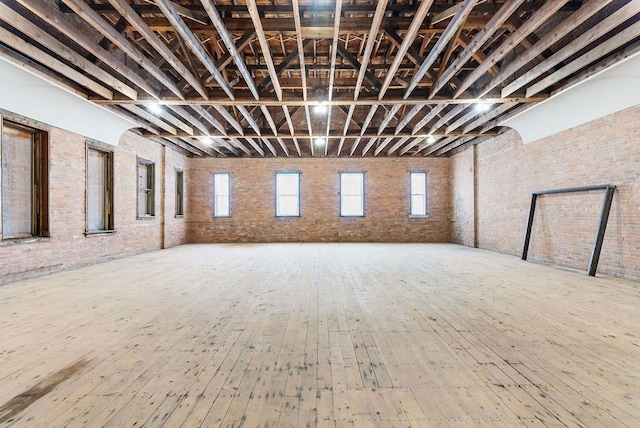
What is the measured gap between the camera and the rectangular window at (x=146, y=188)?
8383mm

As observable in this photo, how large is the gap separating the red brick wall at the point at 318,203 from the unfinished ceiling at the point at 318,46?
12.7 feet

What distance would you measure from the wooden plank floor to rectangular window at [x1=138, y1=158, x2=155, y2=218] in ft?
13.5

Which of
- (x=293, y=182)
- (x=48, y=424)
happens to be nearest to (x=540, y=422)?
(x=48, y=424)

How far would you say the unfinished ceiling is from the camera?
3404 mm

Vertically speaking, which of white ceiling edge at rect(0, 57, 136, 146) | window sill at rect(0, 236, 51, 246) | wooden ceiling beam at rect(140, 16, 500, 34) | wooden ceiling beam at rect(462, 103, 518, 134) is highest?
wooden ceiling beam at rect(140, 16, 500, 34)

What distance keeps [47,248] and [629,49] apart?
30.7ft

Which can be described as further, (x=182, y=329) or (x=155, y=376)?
(x=182, y=329)

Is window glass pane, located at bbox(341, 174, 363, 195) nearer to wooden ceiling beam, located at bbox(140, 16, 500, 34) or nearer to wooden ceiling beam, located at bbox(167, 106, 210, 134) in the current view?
wooden ceiling beam, located at bbox(167, 106, 210, 134)

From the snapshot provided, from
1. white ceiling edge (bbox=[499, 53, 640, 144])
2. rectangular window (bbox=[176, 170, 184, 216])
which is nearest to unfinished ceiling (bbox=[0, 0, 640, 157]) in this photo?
white ceiling edge (bbox=[499, 53, 640, 144])

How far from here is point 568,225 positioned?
6.00m

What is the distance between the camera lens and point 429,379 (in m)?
1.96

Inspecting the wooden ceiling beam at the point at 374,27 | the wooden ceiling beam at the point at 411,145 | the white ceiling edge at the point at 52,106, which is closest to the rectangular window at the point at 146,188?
the white ceiling edge at the point at 52,106

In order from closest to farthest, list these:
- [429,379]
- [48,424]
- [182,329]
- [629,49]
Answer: [48,424], [429,379], [182,329], [629,49]

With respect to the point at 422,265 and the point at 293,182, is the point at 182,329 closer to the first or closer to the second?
the point at 422,265
